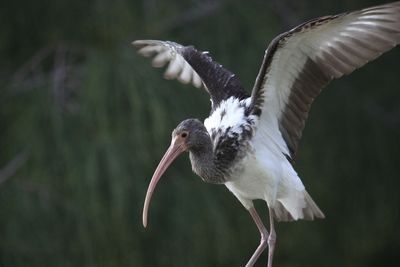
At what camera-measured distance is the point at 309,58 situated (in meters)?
5.34

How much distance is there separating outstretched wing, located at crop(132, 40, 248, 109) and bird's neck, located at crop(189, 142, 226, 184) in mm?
324

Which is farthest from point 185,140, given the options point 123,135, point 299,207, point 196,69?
point 123,135

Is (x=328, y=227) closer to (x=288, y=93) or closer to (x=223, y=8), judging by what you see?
(x=223, y=8)

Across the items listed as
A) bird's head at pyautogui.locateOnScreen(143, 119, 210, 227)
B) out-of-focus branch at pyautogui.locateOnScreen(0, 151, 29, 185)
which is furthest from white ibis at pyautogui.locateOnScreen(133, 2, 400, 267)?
out-of-focus branch at pyautogui.locateOnScreen(0, 151, 29, 185)

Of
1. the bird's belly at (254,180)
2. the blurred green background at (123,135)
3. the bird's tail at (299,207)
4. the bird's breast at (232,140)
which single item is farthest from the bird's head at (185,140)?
the blurred green background at (123,135)

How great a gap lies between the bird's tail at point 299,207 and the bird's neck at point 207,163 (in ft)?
1.60

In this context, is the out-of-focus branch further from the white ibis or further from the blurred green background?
the white ibis

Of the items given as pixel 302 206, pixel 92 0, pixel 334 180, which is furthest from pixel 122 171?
pixel 302 206

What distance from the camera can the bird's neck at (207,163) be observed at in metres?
5.39

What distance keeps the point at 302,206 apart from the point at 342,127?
179 inches

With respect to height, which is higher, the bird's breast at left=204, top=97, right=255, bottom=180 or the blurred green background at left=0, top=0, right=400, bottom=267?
the bird's breast at left=204, top=97, right=255, bottom=180

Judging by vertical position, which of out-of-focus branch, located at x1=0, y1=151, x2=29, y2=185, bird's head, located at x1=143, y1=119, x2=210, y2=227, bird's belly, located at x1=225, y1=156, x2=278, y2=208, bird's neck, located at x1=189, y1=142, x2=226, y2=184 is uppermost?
bird's head, located at x1=143, y1=119, x2=210, y2=227

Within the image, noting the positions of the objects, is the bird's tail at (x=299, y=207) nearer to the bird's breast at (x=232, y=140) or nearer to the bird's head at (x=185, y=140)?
the bird's breast at (x=232, y=140)

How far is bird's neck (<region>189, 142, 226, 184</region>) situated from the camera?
5.39 metres
